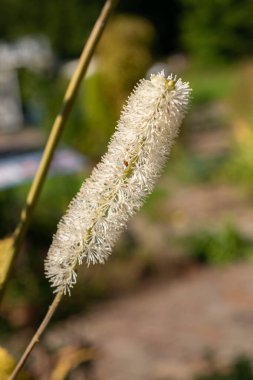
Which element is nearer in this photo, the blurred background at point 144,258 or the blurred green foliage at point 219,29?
the blurred background at point 144,258

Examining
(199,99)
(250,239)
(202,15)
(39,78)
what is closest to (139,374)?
(250,239)

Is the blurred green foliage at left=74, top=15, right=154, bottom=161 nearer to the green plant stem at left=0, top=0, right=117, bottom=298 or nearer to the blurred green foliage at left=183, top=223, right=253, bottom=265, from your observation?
the blurred green foliage at left=183, top=223, right=253, bottom=265

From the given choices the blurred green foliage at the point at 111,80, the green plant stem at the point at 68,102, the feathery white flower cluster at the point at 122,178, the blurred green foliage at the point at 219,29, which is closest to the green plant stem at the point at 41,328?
the feathery white flower cluster at the point at 122,178

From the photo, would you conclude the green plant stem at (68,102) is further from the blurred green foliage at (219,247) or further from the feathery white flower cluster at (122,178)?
the blurred green foliage at (219,247)

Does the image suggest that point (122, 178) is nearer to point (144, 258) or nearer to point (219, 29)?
point (144, 258)

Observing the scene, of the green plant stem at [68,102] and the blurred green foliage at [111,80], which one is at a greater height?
the blurred green foliage at [111,80]

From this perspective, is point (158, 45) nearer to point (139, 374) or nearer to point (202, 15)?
point (202, 15)

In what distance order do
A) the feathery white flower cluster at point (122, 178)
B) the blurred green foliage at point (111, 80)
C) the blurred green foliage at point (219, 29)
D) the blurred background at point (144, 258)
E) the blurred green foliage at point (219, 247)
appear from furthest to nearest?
the blurred green foliage at point (219, 29) < the blurred green foliage at point (111, 80) < the blurred green foliage at point (219, 247) < the blurred background at point (144, 258) < the feathery white flower cluster at point (122, 178)
